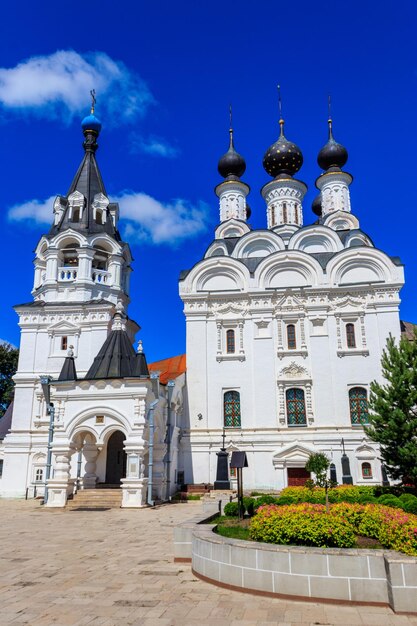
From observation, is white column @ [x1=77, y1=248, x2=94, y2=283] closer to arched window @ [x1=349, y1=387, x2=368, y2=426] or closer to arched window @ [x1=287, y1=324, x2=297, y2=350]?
arched window @ [x1=287, y1=324, x2=297, y2=350]

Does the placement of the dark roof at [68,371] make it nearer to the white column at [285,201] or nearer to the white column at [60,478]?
the white column at [60,478]

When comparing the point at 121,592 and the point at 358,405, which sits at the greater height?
the point at 358,405

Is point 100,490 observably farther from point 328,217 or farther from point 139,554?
point 328,217

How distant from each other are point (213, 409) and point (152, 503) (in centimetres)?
567

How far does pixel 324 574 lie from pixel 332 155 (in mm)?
26411

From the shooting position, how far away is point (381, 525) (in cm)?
677

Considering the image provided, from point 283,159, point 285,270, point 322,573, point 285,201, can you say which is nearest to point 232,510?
point 322,573

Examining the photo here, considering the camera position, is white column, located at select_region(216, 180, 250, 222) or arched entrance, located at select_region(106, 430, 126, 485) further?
white column, located at select_region(216, 180, 250, 222)

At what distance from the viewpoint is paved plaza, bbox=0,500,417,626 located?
531 centimetres

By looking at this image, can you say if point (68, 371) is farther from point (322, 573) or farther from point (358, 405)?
point (322, 573)

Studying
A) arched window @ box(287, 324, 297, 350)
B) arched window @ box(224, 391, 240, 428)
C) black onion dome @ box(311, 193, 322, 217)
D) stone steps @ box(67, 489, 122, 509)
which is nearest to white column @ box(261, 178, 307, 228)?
black onion dome @ box(311, 193, 322, 217)

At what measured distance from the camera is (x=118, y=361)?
19.4 meters

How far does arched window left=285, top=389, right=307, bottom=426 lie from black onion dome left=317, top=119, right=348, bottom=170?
550 inches

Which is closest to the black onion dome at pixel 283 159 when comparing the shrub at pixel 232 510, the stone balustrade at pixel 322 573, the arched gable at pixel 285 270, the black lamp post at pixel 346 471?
the arched gable at pixel 285 270
